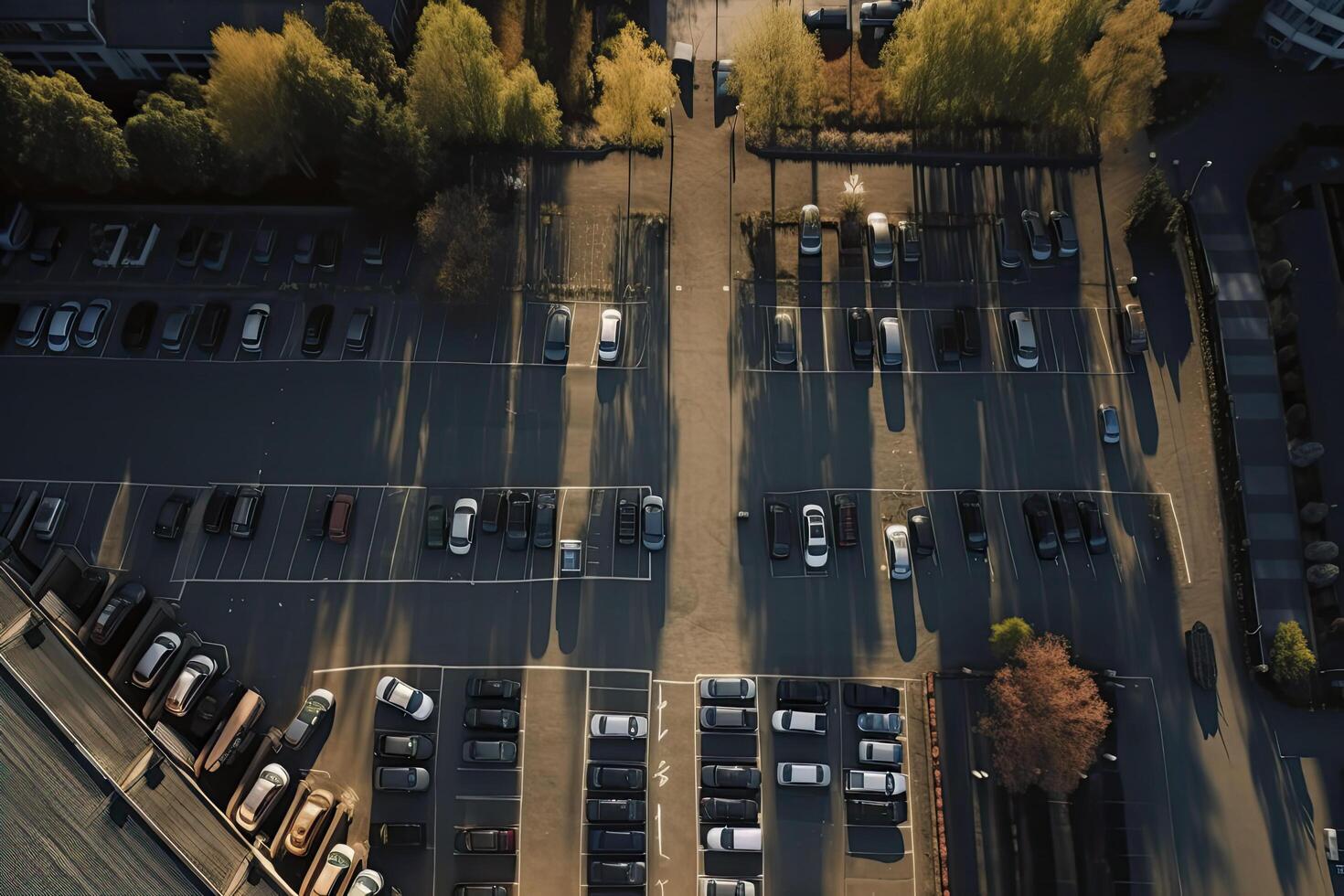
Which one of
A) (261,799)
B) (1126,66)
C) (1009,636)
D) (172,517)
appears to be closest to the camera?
(261,799)

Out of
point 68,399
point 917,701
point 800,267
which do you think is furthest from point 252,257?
point 917,701

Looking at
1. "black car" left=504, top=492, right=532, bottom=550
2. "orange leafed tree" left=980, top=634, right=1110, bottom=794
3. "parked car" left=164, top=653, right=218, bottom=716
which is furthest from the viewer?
"black car" left=504, top=492, right=532, bottom=550

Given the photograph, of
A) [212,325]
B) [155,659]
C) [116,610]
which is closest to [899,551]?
[155,659]

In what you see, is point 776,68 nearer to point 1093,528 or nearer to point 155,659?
point 1093,528

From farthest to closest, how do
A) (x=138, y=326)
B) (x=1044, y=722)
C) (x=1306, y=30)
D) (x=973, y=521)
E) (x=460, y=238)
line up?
1. (x=1306, y=30)
2. (x=138, y=326)
3. (x=460, y=238)
4. (x=973, y=521)
5. (x=1044, y=722)

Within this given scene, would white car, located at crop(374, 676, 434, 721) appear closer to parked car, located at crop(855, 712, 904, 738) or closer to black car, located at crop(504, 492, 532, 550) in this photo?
black car, located at crop(504, 492, 532, 550)

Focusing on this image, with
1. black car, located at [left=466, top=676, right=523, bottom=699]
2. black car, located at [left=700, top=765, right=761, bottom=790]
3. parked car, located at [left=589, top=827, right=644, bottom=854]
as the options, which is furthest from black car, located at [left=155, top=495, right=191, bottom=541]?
black car, located at [left=700, top=765, right=761, bottom=790]
